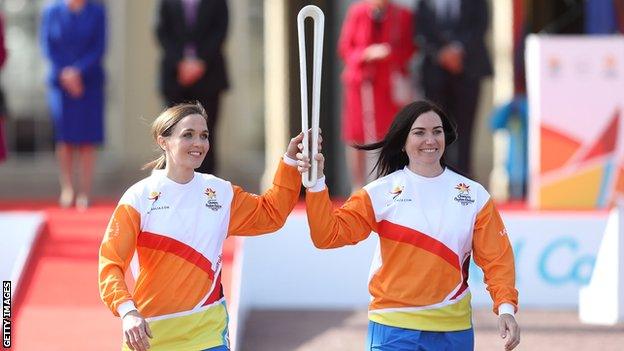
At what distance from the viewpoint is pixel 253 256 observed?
838cm

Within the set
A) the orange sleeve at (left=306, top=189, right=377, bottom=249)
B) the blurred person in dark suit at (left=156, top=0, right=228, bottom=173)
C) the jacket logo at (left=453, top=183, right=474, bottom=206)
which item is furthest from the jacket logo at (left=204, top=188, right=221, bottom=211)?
the blurred person in dark suit at (left=156, top=0, right=228, bottom=173)

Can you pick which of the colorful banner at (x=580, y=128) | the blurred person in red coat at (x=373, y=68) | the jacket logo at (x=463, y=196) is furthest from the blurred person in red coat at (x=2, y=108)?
the jacket logo at (x=463, y=196)

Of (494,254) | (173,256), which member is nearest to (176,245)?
(173,256)

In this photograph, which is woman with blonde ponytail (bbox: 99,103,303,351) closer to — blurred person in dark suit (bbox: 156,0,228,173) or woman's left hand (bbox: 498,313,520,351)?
woman's left hand (bbox: 498,313,520,351)

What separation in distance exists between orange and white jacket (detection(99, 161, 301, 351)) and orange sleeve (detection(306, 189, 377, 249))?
11.3 inches

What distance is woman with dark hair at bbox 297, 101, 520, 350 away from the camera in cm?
471

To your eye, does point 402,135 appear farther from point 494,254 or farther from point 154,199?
point 154,199

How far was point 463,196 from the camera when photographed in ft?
15.7

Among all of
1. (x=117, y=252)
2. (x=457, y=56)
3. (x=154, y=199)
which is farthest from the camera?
(x=457, y=56)

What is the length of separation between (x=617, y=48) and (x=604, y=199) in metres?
0.96

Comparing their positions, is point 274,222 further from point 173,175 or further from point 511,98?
point 511,98

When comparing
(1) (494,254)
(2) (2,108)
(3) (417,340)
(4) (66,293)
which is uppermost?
(2) (2,108)

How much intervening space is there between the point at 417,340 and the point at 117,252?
39.3 inches

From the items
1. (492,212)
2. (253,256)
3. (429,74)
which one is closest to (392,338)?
(492,212)
